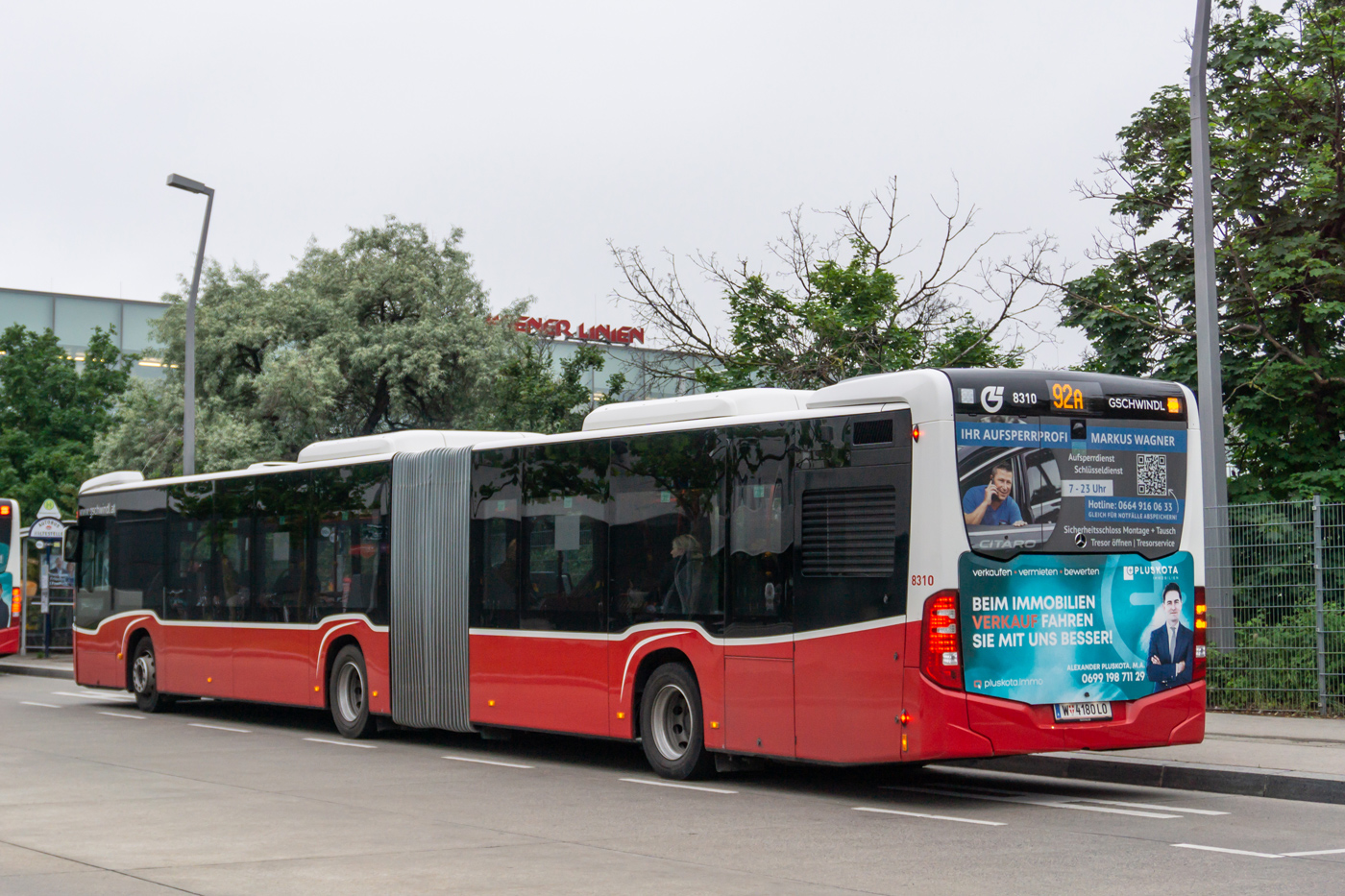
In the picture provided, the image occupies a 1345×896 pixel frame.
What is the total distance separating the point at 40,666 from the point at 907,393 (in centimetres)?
2384

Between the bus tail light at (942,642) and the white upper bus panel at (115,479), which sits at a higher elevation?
the white upper bus panel at (115,479)

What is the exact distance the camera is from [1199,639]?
11.8 metres

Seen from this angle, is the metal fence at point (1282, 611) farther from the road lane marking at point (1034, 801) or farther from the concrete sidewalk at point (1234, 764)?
the road lane marking at point (1034, 801)

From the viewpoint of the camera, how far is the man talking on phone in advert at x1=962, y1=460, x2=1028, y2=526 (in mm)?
10742

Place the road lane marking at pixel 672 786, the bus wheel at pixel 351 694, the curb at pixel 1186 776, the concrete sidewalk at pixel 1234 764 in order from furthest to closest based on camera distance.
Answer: the bus wheel at pixel 351 694 < the road lane marking at pixel 672 786 < the concrete sidewalk at pixel 1234 764 < the curb at pixel 1186 776

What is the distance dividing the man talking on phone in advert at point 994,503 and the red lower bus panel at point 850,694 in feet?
3.03

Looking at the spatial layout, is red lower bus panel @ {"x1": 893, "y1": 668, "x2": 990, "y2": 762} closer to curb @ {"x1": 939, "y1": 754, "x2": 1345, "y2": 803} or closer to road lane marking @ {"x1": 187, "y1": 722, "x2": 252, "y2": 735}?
curb @ {"x1": 939, "y1": 754, "x2": 1345, "y2": 803}

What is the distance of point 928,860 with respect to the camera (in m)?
8.65

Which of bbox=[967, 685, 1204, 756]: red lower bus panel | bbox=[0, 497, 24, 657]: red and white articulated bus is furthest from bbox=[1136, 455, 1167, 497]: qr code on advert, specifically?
bbox=[0, 497, 24, 657]: red and white articulated bus

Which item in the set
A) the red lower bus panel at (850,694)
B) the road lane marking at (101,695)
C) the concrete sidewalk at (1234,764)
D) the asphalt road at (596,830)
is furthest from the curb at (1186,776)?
the road lane marking at (101,695)

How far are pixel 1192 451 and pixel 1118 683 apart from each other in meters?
1.87

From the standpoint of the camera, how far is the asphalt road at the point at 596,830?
26.3ft

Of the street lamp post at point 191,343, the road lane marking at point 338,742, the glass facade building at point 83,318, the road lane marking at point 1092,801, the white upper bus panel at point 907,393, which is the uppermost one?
the glass facade building at point 83,318

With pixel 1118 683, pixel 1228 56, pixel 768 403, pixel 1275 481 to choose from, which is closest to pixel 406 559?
pixel 768 403
